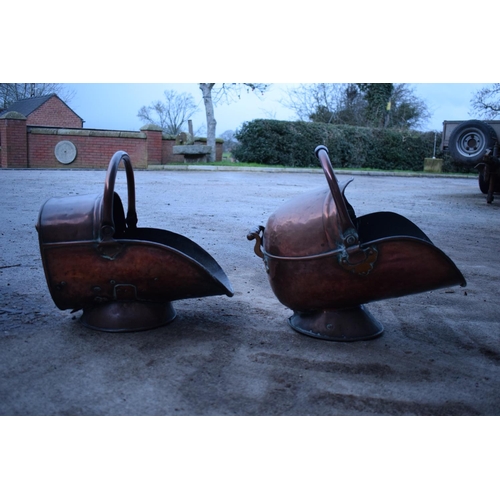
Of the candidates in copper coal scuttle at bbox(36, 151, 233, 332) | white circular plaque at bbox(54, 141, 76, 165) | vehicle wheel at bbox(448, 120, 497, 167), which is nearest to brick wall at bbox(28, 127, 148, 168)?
white circular plaque at bbox(54, 141, 76, 165)

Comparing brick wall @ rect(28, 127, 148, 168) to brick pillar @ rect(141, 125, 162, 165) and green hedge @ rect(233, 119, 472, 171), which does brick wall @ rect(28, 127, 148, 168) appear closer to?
brick pillar @ rect(141, 125, 162, 165)

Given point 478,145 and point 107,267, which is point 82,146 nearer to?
point 478,145

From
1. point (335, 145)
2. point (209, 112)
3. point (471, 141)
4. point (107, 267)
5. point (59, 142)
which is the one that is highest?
point (209, 112)

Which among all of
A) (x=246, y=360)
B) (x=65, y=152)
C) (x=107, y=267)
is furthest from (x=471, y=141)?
(x=65, y=152)

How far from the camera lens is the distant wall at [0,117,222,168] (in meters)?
22.7

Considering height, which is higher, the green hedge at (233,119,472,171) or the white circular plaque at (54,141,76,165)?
the green hedge at (233,119,472,171)

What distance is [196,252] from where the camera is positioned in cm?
329

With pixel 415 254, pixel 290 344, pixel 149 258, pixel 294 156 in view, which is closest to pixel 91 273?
pixel 149 258

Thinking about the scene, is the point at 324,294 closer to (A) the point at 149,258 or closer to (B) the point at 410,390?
(B) the point at 410,390

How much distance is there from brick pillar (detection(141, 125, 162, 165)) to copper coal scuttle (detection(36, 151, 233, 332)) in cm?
2265

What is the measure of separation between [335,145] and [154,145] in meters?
8.69

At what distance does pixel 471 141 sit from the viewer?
11898 mm

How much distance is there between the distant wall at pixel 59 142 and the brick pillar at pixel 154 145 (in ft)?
0.19

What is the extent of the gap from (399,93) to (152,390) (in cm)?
3553
